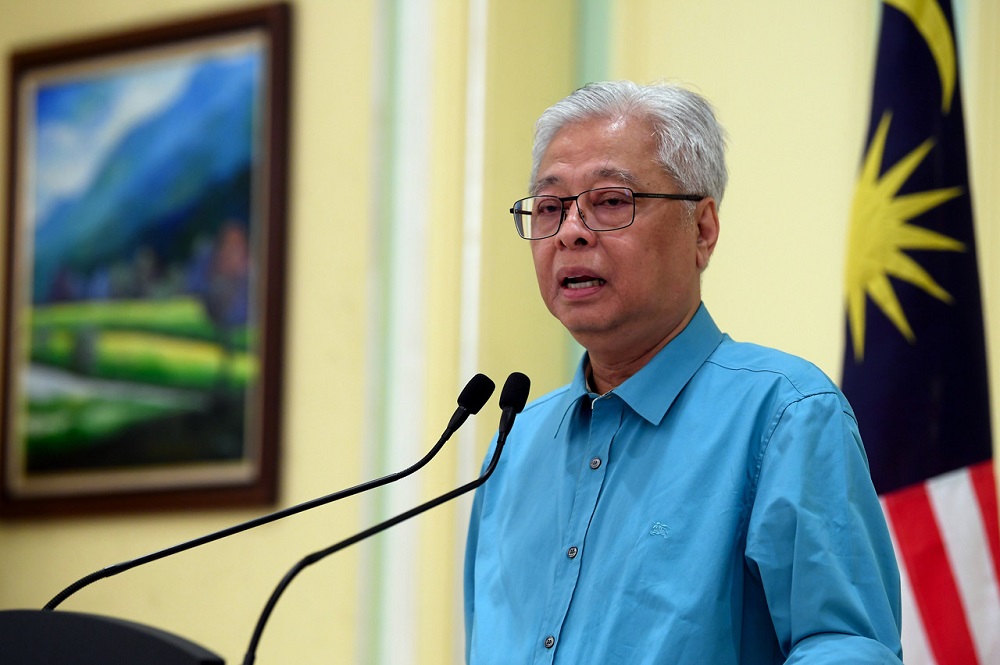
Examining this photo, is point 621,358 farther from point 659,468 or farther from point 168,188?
point 168,188

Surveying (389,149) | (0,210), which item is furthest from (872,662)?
(0,210)

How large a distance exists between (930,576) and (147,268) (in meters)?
2.41

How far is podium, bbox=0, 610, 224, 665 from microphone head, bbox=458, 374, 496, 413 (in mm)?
596

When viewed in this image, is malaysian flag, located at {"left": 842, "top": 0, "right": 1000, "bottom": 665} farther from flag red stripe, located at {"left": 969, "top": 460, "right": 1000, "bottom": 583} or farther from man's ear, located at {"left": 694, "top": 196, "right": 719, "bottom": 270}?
man's ear, located at {"left": 694, "top": 196, "right": 719, "bottom": 270}

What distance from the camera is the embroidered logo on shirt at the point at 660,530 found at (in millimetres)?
1765

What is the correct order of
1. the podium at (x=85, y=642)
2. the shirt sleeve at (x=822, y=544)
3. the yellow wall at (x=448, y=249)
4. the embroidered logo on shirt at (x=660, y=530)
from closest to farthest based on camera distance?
the podium at (x=85, y=642), the shirt sleeve at (x=822, y=544), the embroidered logo on shirt at (x=660, y=530), the yellow wall at (x=448, y=249)

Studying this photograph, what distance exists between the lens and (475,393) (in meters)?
1.84

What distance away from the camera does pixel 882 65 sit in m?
2.84

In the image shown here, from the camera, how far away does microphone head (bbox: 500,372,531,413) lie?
73.4 inches

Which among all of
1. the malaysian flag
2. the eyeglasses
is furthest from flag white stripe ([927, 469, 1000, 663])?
the eyeglasses

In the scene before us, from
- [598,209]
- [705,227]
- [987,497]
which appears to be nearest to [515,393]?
[598,209]

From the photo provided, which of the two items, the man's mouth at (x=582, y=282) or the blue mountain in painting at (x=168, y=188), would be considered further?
the blue mountain in painting at (x=168, y=188)

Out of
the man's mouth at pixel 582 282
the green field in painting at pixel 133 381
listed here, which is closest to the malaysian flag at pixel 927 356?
the man's mouth at pixel 582 282

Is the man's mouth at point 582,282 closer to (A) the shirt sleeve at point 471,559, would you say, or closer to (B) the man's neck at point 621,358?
(B) the man's neck at point 621,358
